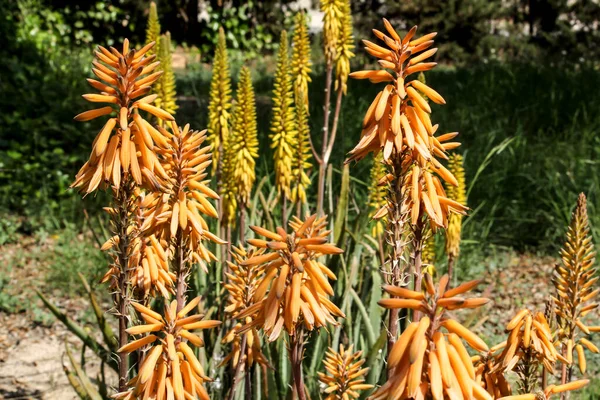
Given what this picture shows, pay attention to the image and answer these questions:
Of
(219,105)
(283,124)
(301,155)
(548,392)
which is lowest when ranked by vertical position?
(548,392)

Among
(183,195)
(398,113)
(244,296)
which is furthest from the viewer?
(244,296)

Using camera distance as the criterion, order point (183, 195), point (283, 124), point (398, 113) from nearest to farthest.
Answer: point (398, 113), point (183, 195), point (283, 124)

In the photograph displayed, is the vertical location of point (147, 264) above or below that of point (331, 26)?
below

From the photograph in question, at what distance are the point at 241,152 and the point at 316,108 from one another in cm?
585

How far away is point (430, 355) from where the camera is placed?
121 cm

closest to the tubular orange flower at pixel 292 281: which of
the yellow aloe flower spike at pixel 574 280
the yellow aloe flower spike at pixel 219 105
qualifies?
the yellow aloe flower spike at pixel 574 280

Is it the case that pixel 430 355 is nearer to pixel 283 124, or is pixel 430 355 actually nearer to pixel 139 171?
pixel 139 171

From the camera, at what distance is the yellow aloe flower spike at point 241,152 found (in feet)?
10.8

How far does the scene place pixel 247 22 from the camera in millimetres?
14391

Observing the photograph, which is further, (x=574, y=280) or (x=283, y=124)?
(x=283, y=124)

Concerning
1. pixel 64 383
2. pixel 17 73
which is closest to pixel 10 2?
pixel 17 73

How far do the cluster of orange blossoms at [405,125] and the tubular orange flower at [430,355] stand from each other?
562 mm

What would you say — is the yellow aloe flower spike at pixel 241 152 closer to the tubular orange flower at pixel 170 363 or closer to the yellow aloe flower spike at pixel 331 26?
the yellow aloe flower spike at pixel 331 26

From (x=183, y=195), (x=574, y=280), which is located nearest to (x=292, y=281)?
(x=183, y=195)
